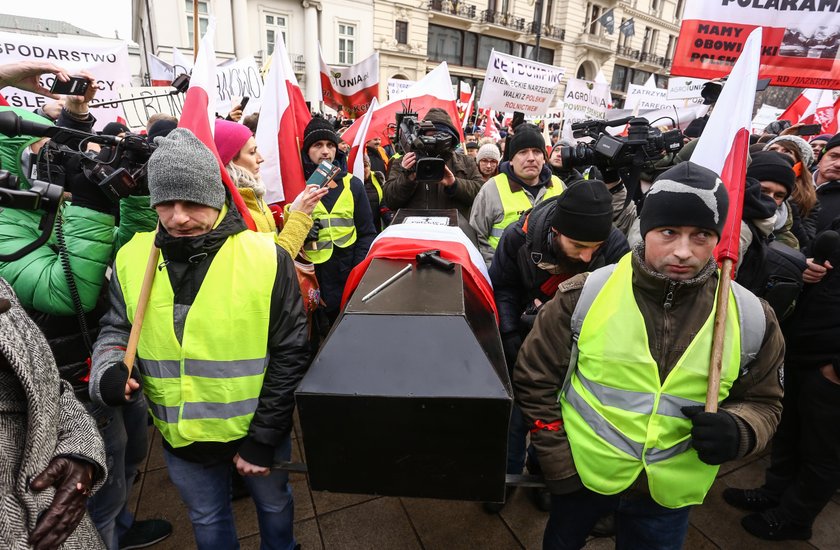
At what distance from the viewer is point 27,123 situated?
1.56 m

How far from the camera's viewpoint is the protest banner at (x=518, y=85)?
21.5 ft

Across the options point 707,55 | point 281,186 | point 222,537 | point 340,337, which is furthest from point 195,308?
point 707,55

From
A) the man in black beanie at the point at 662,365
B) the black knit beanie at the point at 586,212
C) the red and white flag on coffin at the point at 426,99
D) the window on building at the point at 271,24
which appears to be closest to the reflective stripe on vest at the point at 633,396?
the man in black beanie at the point at 662,365

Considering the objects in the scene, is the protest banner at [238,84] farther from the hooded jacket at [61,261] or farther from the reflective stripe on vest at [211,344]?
the reflective stripe on vest at [211,344]

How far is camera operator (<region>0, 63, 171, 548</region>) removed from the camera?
160 cm

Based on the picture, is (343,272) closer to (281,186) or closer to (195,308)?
(281,186)

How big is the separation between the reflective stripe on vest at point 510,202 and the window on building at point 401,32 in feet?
96.3

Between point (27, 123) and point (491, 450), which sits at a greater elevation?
point (27, 123)

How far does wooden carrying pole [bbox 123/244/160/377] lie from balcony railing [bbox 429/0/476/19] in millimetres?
33098

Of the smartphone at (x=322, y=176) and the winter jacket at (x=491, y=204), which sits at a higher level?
the smartphone at (x=322, y=176)

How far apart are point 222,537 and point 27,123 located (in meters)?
1.77

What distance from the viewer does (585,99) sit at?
8.28 meters

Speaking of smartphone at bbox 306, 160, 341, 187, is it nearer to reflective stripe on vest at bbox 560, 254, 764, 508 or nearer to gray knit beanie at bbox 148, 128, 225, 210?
gray knit beanie at bbox 148, 128, 225, 210

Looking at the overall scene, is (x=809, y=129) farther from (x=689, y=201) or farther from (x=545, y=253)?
(x=689, y=201)
